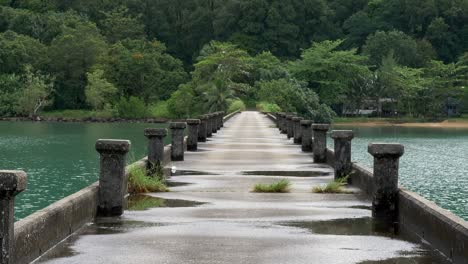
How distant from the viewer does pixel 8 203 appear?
795 cm

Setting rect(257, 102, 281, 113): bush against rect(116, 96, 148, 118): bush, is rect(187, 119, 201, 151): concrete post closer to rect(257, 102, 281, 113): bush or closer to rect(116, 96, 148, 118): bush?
rect(257, 102, 281, 113): bush

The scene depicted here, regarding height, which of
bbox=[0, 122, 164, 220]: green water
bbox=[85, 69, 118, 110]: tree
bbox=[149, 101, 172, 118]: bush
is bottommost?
bbox=[0, 122, 164, 220]: green water

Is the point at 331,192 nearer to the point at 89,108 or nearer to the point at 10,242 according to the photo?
the point at 10,242

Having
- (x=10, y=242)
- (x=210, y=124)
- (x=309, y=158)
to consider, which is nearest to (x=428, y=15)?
(x=210, y=124)

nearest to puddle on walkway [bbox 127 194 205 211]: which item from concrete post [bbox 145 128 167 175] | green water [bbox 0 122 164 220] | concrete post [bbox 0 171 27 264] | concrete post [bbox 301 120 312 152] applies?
concrete post [bbox 145 128 167 175]

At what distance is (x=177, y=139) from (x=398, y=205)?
12051mm

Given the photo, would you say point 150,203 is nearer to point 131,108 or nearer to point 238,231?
point 238,231

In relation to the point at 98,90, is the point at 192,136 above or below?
below

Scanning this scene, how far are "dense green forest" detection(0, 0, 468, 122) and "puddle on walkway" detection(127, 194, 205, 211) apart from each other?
225 ft

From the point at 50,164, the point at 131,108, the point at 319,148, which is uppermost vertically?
the point at 319,148

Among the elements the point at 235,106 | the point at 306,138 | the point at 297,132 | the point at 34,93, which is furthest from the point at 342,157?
the point at 34,93

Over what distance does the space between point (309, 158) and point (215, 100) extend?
67325 millimetres

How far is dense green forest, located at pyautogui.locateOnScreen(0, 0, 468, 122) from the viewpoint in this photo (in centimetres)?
10506

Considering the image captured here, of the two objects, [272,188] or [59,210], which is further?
[272,188]
